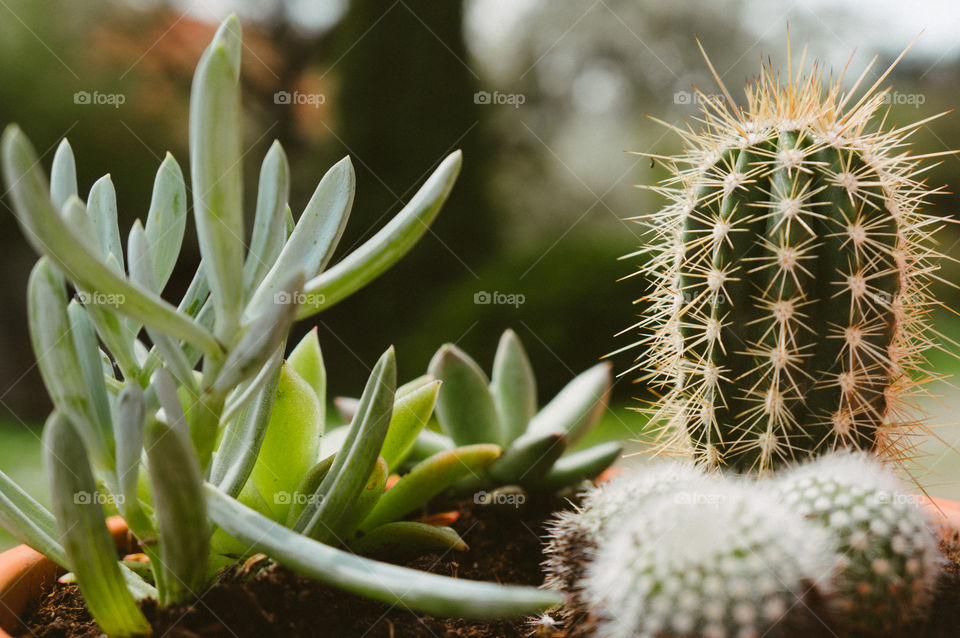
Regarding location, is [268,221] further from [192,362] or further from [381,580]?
Answer: [381,580]

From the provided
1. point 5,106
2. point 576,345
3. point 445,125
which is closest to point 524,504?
point 576,345

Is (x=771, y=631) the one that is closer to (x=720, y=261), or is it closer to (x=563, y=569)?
(x=563, y=569)

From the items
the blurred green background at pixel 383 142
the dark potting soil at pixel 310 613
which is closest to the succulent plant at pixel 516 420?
the dark potting soil at pixel 310 613

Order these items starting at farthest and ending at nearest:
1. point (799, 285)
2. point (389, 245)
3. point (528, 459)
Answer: point (528, 459) < point (799, 285) < point (389, 245)

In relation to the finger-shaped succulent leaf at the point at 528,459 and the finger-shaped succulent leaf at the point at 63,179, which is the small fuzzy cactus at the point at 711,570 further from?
the finger-shaped succulent leaf at the point at 63,179

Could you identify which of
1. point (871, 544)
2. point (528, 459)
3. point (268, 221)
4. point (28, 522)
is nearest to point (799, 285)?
point (871, 544)

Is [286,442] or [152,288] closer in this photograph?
[152,288]
